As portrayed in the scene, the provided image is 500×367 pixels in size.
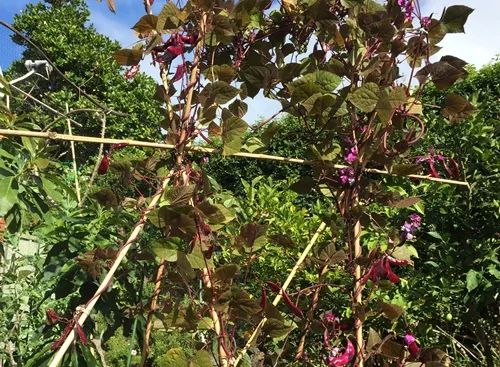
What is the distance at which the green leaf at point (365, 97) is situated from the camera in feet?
3.31

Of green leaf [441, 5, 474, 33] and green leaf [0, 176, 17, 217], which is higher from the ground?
green leaf [441, 5, 474, 33]

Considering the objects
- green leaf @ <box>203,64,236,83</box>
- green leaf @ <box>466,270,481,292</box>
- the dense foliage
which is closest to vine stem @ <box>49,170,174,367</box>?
the dense foliage

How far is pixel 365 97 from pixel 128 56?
1.58ft

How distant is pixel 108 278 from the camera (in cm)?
92

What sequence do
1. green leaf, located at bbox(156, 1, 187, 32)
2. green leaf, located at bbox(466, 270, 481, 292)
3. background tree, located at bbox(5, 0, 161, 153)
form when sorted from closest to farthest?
1. green leaf, located at bbox(156, 1, 187, 32)
2. green leaf, located at bbox(466, 270, 481, 292)
3. background tree, located at bbox(5, 0, 161, 153)

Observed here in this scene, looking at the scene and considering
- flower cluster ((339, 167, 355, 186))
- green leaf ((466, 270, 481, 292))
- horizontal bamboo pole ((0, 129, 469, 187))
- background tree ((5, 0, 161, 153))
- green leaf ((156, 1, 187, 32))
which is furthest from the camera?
background tree ((5, 0, 161, 153))

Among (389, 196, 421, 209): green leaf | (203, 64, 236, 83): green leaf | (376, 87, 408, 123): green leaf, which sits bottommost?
(389, 196, 421, 209): green leaf

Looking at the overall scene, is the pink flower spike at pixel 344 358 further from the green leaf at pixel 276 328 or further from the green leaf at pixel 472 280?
the green leaf at pixel 472 280

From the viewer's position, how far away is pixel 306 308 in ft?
4.49

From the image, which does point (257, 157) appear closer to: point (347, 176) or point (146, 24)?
point (347, 176)

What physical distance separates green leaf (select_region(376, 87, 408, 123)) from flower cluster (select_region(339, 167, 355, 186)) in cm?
18

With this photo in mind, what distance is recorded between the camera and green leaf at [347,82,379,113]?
1009 mm

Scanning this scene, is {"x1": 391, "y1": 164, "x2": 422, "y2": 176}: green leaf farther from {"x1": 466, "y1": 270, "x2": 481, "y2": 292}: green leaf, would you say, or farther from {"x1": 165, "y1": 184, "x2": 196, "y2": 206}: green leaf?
{"x1": 466, "y1": 270, "x2": 481, "y2": 292}: green leaf

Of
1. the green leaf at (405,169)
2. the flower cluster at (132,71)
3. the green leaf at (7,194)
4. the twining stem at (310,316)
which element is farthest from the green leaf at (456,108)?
the green leaf at (7,194)
